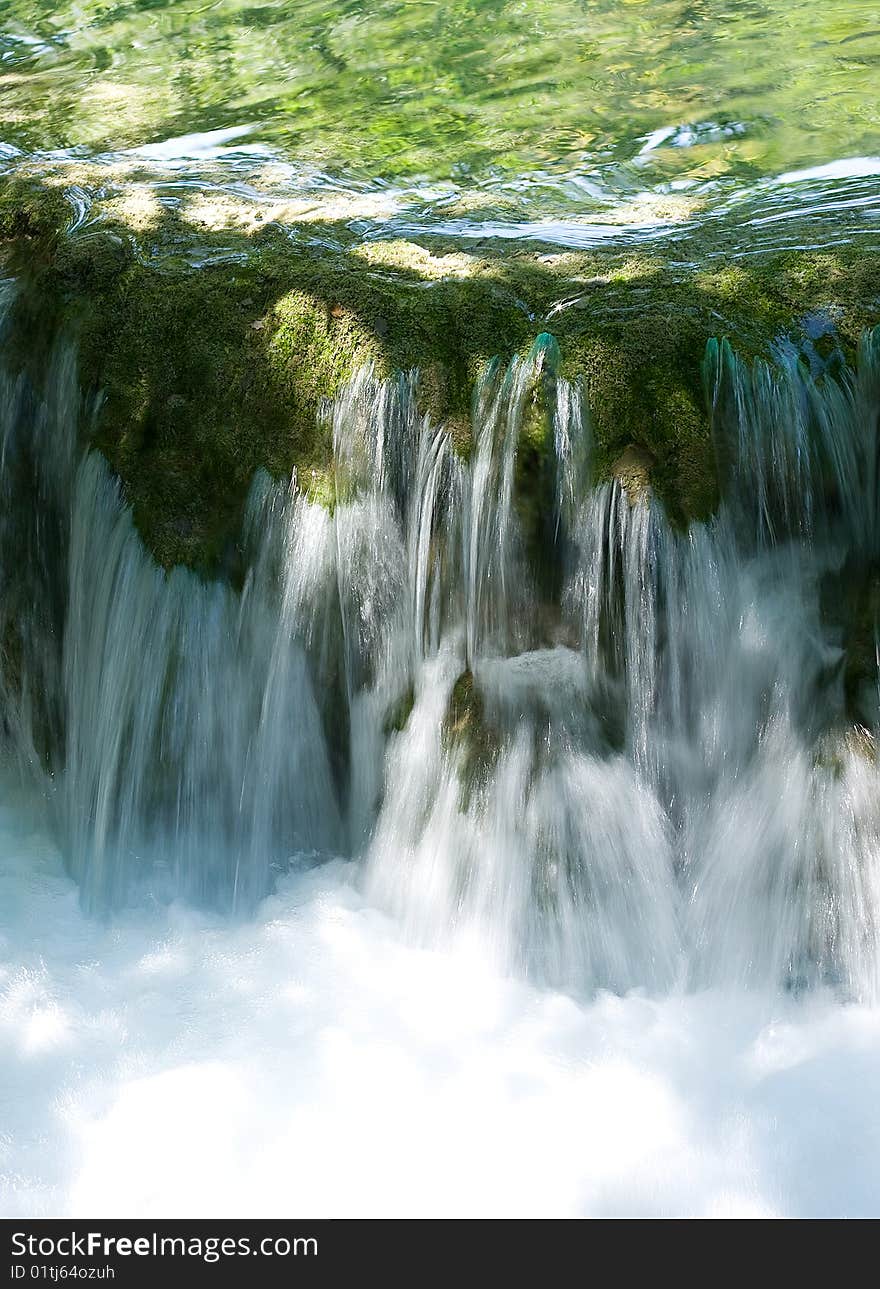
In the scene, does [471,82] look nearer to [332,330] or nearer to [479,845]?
[332,330]

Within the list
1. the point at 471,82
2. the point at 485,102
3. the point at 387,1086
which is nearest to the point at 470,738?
the point at 387,1086

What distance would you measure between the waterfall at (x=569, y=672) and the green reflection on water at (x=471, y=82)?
200 cm

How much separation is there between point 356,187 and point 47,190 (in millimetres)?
1325

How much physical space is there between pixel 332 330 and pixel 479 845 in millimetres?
1839

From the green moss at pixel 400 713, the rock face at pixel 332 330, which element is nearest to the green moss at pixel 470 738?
the green moss at pixel 400 713

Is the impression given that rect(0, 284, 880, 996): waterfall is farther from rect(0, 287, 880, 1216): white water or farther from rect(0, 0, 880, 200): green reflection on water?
rect(0, 0, 880, 200): green reflection on water

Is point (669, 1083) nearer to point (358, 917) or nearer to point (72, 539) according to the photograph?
point (358, 917)

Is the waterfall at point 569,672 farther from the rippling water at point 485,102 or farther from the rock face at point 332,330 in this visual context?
the rippling water at point 485,102

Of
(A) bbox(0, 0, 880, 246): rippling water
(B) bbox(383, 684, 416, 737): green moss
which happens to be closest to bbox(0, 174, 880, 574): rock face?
(A) bbox(0, 0, 880, 246): rippling water

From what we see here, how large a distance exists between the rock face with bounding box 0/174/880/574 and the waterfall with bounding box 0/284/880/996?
9 cm

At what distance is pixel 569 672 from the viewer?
412cm

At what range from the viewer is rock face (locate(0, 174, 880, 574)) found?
4.03m

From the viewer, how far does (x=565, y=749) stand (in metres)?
4.14
